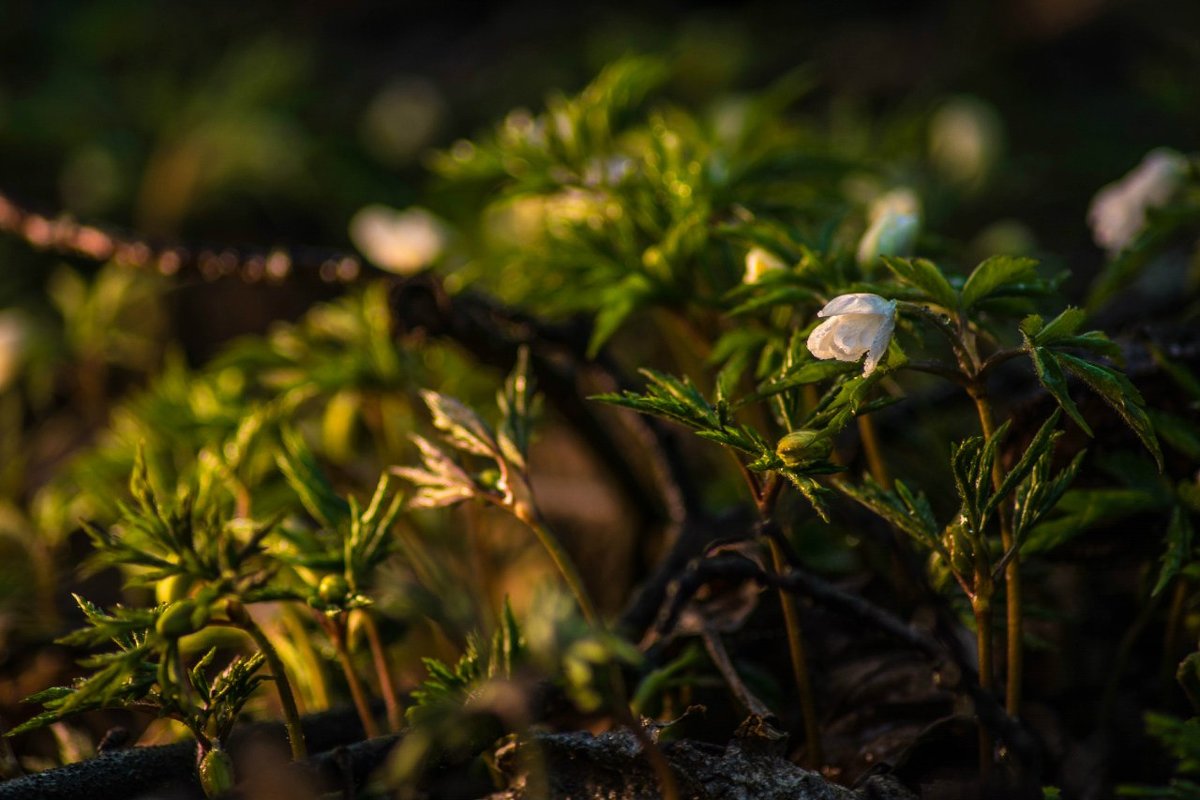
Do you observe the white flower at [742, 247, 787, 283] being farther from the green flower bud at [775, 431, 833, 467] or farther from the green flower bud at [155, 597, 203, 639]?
the green flower bud at [155, 597, 203, 639]

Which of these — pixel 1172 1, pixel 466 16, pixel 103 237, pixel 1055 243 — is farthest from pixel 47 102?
pixel 1172 1

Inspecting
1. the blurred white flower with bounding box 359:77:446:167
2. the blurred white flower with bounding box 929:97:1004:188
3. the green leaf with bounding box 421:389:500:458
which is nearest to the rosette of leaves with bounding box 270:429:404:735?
the green leaf with bounding box 421:389:500:458

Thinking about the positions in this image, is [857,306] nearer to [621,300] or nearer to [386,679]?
[621,300]

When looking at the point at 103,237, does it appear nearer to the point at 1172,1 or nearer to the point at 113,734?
the point at 113,734

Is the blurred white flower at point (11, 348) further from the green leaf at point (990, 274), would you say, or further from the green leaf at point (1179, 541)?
the green leaf at point (1179, 541)

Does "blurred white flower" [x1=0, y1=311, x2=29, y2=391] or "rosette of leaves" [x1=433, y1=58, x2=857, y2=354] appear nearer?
"rosette of leaves" [x1=433, y1=58, x2=857, y2=354]

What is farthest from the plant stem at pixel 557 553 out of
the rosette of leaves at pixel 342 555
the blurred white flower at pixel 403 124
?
the blurred white flower at pixel 403 124
